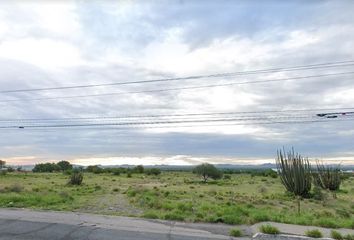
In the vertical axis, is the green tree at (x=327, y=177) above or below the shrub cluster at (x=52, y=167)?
below

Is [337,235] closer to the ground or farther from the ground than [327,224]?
closer to the ground

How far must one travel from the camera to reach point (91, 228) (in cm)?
1411

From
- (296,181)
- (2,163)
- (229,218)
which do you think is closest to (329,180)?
(296,181)

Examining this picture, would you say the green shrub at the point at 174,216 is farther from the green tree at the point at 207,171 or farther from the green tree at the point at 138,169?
the green tree at the point at 138,169

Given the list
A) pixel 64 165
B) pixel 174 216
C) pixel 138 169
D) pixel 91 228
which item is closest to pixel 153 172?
pixel 138 169

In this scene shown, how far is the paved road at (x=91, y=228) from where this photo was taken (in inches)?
503

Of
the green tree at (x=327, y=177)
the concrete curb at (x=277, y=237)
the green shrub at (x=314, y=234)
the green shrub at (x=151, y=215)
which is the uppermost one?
the green tree at (x=327, y=177)

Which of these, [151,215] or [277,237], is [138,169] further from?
[277,237]

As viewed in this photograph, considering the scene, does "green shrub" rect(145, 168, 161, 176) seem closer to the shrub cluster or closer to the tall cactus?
the shrub cluster

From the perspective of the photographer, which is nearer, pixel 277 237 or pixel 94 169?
pixel 277 237

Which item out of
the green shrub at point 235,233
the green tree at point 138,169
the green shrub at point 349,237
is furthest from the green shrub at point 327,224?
the green tree at point 138,169

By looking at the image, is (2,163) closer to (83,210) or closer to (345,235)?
(83,210)

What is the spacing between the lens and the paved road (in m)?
12.8

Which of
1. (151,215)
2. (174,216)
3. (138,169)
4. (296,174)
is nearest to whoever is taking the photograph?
(174,216)
